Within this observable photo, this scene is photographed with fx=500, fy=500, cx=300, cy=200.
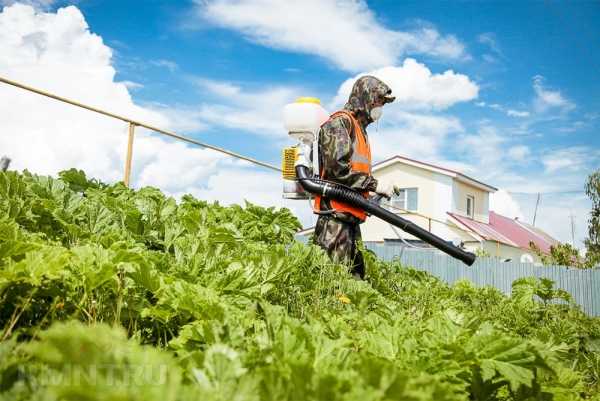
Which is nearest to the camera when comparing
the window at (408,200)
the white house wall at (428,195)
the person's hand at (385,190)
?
the person's hand at (385,190)

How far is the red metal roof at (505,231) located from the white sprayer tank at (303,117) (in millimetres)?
19611

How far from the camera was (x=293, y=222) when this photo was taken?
540 centimetres

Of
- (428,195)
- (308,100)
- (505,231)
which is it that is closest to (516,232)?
(505,231)

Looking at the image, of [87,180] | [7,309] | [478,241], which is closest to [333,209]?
[87,180]

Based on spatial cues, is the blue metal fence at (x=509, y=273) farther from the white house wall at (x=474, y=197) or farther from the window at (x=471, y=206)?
the window at (x=471, y=206)

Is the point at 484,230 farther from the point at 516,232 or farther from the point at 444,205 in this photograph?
the point at 516,232

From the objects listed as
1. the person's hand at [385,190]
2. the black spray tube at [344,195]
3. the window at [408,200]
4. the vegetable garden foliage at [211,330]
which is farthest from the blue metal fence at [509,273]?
the vegetable garden foliage at [211,330]

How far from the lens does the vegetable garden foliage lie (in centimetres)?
88

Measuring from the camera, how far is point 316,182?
4.45m

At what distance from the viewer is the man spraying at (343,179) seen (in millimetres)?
4395

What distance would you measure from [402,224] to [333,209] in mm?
730

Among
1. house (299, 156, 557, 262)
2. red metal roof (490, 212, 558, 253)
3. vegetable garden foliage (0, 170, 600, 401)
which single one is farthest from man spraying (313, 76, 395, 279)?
red metal roof (490, 212, 558, 253)

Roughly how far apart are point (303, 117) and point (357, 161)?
2101mm

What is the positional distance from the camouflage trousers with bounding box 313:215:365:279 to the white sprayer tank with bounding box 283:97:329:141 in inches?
87.1
